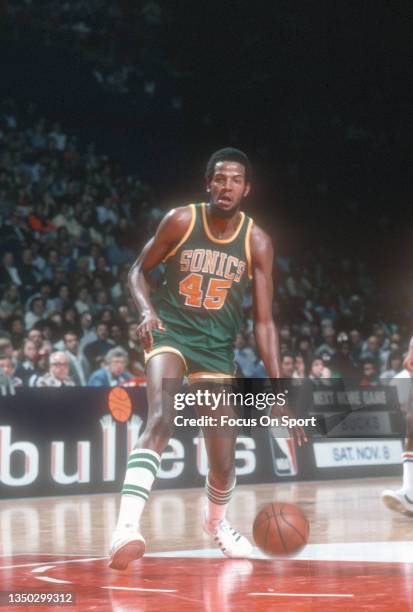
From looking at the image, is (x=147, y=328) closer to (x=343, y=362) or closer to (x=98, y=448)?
(x=98, y=448)

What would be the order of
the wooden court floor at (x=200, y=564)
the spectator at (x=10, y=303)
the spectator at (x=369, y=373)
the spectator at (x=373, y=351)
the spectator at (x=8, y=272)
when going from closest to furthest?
1. the wooden court floor at (x=200, y=564)
2. the spectator at (x=10, y=303)
3. the spectator at (x=369, y=373)
4. the spectator at (x=8, y=272)
5. the spectator at (x=373, y=351)

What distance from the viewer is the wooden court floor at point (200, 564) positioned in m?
4.55

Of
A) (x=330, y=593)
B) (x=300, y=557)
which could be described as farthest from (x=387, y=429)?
(x=330, y=593)

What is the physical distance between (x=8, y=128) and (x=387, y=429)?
918 centimetres

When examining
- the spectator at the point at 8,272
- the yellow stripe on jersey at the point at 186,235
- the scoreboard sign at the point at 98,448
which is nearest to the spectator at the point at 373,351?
the scoreboard sign at the point at 98,448

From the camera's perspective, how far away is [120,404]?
12477 millimetres

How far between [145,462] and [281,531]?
3.21 ft

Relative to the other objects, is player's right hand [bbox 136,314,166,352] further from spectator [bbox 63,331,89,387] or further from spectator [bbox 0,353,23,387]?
spectator [bbox 63,331,89,387]

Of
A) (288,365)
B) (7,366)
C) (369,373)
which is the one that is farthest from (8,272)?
(369,373)

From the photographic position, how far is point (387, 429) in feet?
47.2

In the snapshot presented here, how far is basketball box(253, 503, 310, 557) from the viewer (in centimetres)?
585

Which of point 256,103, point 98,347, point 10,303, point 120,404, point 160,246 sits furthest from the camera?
point 256,103

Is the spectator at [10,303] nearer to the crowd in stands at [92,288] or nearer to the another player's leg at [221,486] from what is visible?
the crowd in stands at [92,288]

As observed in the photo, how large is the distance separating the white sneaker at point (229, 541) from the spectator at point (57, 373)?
6349mm
